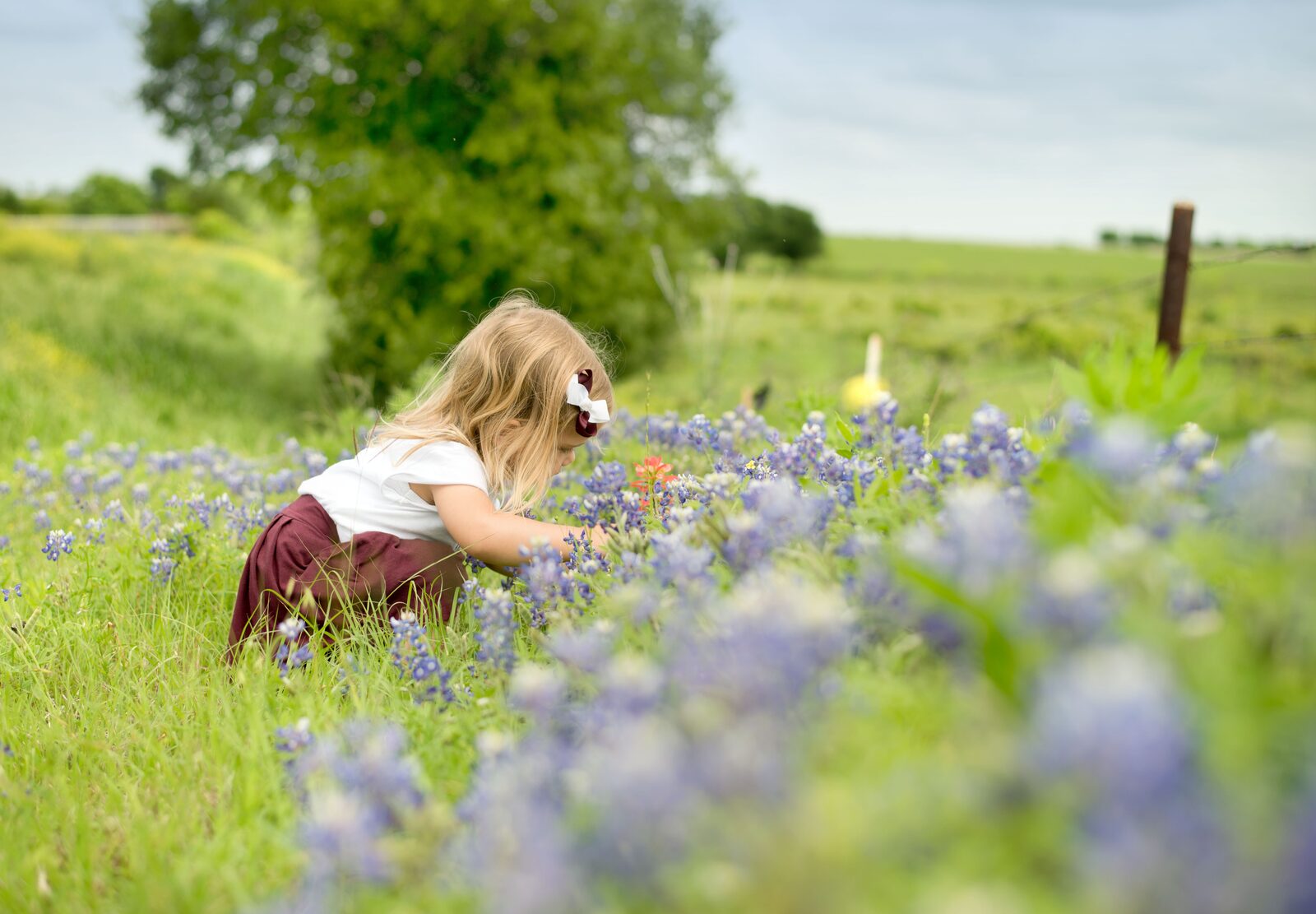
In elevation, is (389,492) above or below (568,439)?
below

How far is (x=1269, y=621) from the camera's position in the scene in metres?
1.32

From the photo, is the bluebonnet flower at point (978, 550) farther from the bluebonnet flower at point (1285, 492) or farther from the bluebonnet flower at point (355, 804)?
the bluebonnet flower at point (355, 804)

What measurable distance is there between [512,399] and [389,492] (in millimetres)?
551

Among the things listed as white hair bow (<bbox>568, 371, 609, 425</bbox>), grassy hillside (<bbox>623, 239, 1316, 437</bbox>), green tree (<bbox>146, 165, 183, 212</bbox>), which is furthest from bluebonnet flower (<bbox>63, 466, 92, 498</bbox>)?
green tree (<bbox>146, 165, 183, 212</bbox>)

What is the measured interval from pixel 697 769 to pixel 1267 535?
0.87m

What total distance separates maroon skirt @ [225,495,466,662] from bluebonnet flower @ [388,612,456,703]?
56cm

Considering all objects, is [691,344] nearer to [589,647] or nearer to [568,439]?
[568,439]

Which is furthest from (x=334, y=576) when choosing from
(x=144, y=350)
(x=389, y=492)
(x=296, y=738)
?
(x=144, y=350)

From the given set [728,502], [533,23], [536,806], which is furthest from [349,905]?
[533,23]

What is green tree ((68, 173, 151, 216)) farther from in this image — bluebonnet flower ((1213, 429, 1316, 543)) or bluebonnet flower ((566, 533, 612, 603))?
bluebonnet flower ((1213, 429, 1316, 543))

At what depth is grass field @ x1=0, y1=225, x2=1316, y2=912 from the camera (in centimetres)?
102

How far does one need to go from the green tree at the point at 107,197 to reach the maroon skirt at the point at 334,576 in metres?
57.6

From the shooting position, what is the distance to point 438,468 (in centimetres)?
338

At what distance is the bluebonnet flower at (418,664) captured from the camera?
2.46 metres
